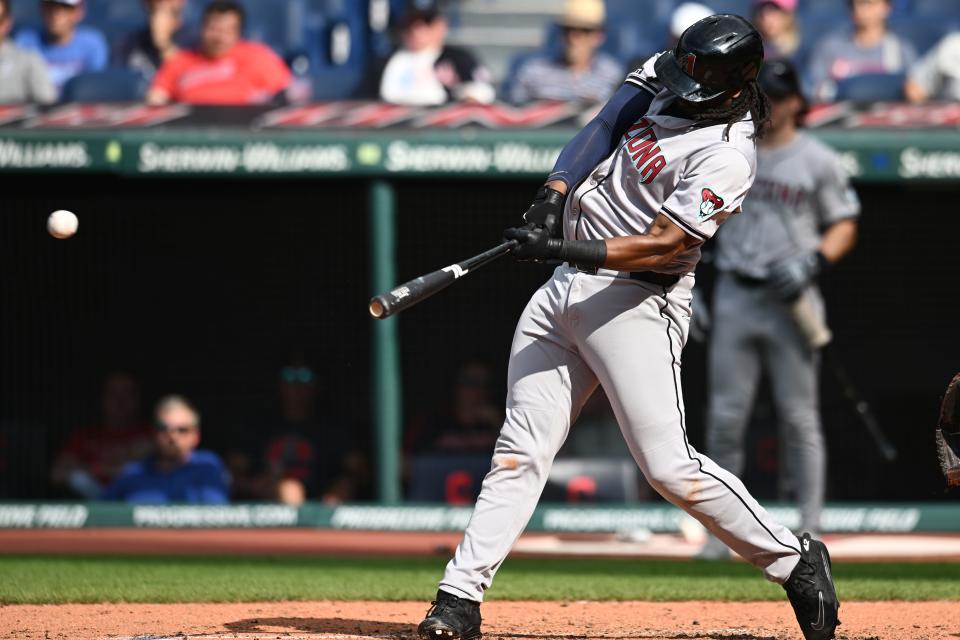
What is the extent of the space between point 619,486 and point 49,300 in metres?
2.91

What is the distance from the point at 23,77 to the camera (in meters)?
7.30

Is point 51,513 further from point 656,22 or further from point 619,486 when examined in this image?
point 656,22

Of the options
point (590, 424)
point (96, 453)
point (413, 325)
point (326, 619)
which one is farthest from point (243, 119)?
point (326, 619)

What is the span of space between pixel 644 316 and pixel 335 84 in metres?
4.48

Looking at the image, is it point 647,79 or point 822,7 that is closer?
point 647,79

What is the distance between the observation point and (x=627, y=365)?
11.6 ft

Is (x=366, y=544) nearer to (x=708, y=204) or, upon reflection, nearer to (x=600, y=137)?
(x=600, y=137)

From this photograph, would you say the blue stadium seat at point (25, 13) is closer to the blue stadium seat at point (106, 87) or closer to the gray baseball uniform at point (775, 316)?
the blue stadium seat at point (106, 87)

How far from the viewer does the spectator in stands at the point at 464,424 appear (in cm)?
694

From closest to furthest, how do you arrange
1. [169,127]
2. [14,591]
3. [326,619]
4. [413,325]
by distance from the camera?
[326,619] < [14,591] < [169,127] < [413,325]

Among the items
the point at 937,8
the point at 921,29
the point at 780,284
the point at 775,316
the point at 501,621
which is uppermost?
the point at 937,8

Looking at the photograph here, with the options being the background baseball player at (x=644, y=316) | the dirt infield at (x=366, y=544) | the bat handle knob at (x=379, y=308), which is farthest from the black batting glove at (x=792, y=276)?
the bat handle knob at (x=379, y=308)

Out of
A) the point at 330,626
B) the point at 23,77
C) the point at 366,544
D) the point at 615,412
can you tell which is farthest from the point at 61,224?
the point at 23,77

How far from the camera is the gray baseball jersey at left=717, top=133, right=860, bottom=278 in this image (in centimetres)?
575
